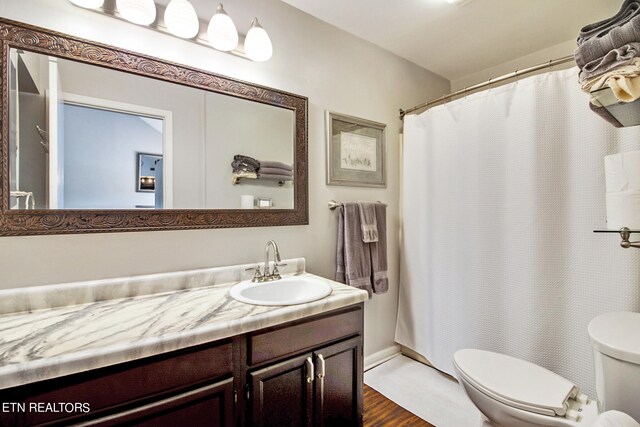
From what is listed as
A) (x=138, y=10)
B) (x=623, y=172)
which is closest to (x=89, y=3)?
(x=138, y=10)

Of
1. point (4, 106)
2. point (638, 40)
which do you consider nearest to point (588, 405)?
point (638, 40)

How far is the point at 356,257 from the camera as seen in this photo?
184 cm

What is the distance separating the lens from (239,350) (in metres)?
0.96

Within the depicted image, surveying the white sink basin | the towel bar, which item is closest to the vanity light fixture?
the towel bar

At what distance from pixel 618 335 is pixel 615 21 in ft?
3.34

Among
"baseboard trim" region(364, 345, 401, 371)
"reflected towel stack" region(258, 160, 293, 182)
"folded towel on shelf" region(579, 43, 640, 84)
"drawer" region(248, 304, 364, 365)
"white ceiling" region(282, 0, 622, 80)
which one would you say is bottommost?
"baseboard trim" region(364, 345, 401, 371)

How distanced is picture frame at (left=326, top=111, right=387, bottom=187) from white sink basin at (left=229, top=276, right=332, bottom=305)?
0.68 metres

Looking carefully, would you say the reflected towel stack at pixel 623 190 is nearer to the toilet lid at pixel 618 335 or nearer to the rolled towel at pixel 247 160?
the toilet lid at pixel 618 335

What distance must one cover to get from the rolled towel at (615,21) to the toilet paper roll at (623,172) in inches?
16.7

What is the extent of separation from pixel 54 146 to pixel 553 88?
2232 mm

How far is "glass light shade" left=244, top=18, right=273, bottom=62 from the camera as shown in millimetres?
1438

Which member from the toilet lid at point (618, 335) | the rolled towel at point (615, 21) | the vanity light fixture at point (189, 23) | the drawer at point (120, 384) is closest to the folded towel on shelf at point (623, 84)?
the rolled towel at point (615, 21)

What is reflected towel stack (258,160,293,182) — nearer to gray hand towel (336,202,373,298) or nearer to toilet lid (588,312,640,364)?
gray hand towel (336,202,373,298)

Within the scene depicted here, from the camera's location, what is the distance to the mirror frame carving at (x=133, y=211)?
1015mm
